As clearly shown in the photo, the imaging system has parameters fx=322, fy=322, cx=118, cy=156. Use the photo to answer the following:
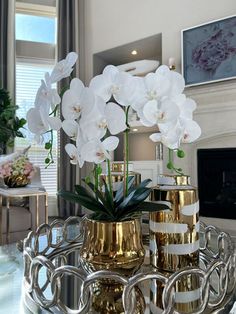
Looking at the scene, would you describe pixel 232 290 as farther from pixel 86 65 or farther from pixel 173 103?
pixel 86 65

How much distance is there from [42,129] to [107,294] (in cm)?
41

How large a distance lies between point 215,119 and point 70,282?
115 inches

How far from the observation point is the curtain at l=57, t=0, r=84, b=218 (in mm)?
4730

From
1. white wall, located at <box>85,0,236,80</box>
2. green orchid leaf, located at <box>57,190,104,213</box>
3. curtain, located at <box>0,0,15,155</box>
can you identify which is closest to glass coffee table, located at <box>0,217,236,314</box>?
green orchid leaf, located at <box>57,190,104,213</box>

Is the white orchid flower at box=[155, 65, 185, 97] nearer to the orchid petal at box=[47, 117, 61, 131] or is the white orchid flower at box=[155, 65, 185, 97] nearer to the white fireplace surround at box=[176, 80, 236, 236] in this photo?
the orchid petal at box=[47, 117, 61, 131]

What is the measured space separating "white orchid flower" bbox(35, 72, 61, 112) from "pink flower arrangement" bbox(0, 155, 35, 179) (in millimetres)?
2057

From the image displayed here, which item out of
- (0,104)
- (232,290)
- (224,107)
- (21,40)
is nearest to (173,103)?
(232,290)

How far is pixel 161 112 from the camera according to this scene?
69cm

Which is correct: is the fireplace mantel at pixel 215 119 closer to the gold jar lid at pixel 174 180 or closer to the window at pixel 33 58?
the window at pixel 33 58

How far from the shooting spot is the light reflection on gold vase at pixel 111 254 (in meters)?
0.73

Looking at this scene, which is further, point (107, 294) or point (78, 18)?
point (78, 18)

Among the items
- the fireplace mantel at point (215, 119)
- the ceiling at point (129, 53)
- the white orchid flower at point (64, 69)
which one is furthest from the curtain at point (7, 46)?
the white orchid flower at point (64, 69)

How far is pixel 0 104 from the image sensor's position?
4.32 metres

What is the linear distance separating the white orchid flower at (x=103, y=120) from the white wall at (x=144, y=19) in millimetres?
3330
